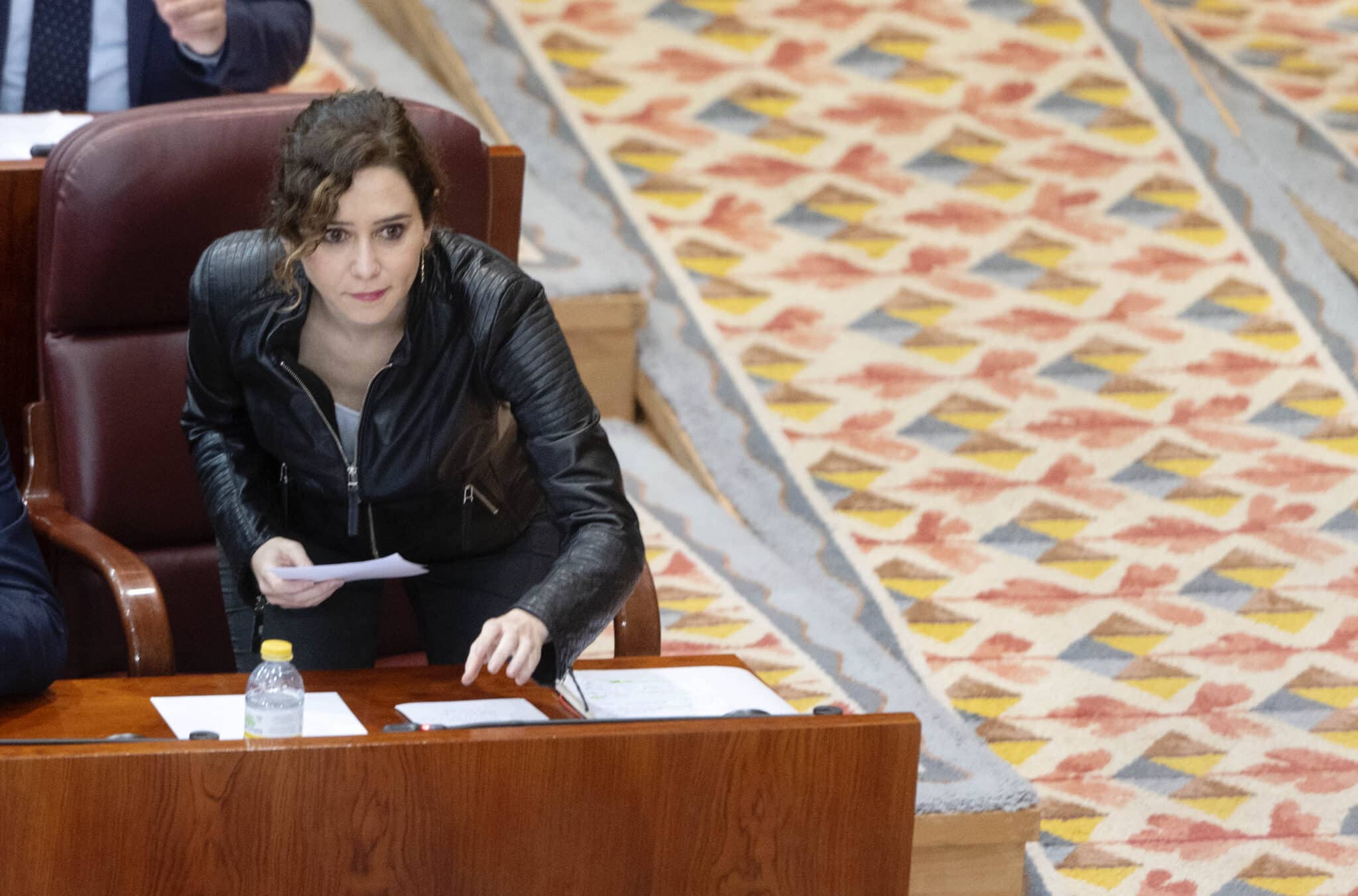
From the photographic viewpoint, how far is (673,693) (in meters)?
1.67

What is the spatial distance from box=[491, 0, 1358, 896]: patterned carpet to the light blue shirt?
4.35 ft

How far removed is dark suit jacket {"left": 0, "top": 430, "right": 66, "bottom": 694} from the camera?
1.53m

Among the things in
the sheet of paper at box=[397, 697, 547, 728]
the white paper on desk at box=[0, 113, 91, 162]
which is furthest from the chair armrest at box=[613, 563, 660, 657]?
the white paper on desk at box=[0, 113, 91, 162]

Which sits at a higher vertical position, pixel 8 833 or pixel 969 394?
pixel 8 833

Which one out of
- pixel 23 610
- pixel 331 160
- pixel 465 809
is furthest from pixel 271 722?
pixel 331 160

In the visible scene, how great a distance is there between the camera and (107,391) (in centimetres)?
203

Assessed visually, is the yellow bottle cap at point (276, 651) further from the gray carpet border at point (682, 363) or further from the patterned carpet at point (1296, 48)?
the patterned carpet at point (1296, 48)

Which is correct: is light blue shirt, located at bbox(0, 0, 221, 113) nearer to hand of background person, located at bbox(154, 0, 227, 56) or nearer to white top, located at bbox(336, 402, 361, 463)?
hand of background person, located at bbox(154, 0, 227, 56)

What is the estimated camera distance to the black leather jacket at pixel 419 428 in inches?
68.1

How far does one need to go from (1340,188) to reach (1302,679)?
1597 millimetres

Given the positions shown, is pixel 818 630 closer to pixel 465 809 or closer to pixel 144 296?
pixel 144 296

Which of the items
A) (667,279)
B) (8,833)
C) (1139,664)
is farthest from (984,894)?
(667,279)

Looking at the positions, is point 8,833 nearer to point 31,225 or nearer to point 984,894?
point 31,225

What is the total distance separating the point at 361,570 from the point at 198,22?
1.06 meters
